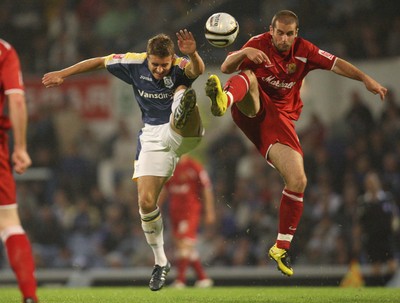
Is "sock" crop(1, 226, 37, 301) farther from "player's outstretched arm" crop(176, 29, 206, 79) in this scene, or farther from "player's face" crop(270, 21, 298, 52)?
"player's face" crop(270, 21, 298, 52)

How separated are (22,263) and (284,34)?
3363 millimetres

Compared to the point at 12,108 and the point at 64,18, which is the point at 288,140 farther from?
the point at 64,18

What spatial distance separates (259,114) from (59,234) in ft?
27.0

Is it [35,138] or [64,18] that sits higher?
[64,18]

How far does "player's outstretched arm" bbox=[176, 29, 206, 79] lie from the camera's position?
7336 mm

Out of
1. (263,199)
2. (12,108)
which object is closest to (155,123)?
(12,108)

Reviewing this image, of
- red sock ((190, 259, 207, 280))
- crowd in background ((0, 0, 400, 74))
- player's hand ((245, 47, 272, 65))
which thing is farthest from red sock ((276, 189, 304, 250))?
crowd in background ((0, 0, 400, 74))

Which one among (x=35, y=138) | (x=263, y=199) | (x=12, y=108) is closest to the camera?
(x=12, y=108)

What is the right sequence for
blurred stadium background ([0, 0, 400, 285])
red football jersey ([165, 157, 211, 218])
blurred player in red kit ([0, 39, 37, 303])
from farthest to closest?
blurred stadium background ([0, 0, 400, 285]), red football jersey ([165, 157, 211, 218]), blurred player in red kit ([0, 39, 37, 303])

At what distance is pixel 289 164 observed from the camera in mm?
7887

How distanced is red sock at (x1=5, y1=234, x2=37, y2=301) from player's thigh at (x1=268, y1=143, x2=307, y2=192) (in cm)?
288

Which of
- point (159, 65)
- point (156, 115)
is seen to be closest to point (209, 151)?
point (156, 115)

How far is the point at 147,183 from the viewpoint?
26.4 ft

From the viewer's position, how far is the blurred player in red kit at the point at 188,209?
1278cm
